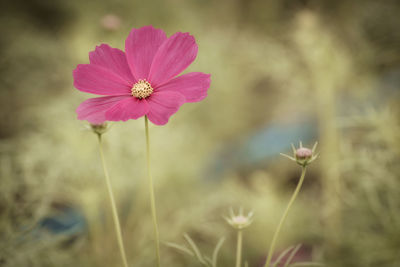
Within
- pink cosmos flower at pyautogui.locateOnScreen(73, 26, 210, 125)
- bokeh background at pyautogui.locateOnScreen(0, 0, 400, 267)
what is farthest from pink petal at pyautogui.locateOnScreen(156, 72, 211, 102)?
bokeh background at pyautogui.locateOnScreen(0, 0, 400, 267)

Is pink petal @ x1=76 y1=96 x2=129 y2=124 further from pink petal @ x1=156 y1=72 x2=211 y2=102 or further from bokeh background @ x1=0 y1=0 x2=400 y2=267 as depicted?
bokeh background @ x1=0 y1=0 x2=400 y2=267

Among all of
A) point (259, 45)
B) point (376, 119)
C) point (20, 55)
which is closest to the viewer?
point (376, 119)

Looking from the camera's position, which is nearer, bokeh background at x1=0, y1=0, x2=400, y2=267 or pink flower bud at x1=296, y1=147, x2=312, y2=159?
pink flower bud at x1=296, y1=147, x2=312, y2=159

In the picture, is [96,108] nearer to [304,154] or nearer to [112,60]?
[112,60]

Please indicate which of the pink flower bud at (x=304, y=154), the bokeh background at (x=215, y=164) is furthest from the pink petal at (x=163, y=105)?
the bokeh background at (x=215, y=164)

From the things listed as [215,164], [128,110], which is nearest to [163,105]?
[128,110]

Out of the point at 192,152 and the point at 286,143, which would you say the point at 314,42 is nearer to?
the point at 192,152

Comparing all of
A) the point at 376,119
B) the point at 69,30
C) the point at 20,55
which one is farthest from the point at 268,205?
the point at 69,30

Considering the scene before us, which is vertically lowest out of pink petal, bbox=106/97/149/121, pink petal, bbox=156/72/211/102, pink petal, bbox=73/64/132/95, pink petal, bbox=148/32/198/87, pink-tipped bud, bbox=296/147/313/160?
pink-tipped bud, bbox=296/147/313/160

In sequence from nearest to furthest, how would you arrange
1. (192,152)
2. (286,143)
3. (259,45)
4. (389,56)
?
(389,56)
(259,45)
(192,152)
(286,143)
